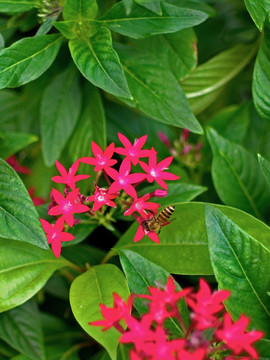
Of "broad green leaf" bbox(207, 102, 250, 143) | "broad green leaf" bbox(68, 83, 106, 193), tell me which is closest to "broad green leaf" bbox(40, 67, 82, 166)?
"broad green leaf" bbox(68, 83, 106, 193)

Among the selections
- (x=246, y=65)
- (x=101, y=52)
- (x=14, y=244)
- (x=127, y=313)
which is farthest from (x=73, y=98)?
(x=127, y=313)

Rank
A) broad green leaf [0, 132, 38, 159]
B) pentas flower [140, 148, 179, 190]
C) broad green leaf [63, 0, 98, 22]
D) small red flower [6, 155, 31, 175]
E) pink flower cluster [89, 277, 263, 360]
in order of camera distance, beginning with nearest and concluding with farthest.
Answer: pink flower cluster [89, 277, 263, 360] → pentas flower [140, 148, 179, 190] → broad green leaf [63, 0, 98, 22] → broad green leaf [0, 132, 38, 159] → small red flower [6, 155, 31, 175]

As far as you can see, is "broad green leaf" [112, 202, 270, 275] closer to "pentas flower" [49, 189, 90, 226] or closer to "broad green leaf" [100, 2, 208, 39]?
"pentas flower" [49, 189, 90, 226]

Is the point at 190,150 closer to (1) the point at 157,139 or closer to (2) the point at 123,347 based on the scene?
(1) the point at 157,139

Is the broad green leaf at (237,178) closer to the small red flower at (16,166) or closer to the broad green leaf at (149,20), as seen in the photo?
the broad green leaf at (149,20)

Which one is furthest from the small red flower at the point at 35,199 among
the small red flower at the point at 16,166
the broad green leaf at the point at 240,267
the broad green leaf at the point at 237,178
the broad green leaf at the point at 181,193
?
the broad green leaf at the point at 240,267

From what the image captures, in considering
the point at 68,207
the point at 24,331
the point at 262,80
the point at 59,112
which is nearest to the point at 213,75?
the point at 262,80
